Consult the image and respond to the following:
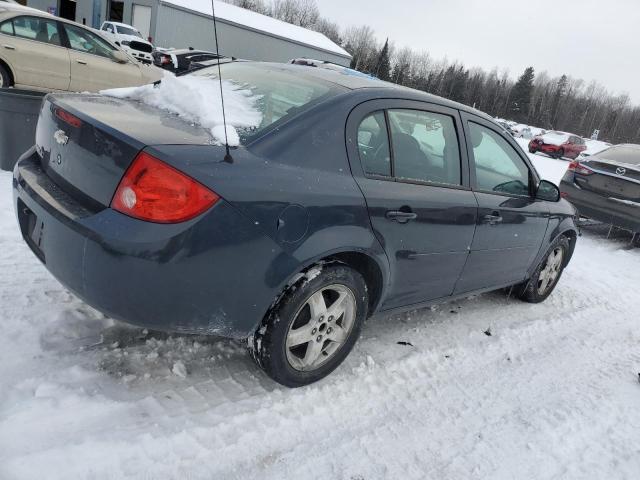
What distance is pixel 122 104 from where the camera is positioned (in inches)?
103

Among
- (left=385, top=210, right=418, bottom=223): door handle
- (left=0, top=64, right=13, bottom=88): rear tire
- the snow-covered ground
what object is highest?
(left=385, top=210, right=418, bottom=223): door handle

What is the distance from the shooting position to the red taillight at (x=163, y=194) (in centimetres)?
198

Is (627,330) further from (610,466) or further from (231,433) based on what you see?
(231,433)

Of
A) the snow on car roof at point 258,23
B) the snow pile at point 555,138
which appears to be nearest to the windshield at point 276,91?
the snow pile at point 555,138

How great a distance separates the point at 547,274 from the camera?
466 cm

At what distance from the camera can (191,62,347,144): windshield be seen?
2.43m

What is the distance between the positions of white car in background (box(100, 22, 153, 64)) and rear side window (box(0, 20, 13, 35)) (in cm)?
1276

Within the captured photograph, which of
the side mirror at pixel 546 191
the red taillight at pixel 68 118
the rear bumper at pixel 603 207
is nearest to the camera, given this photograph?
the red taillight at pixel 68 118

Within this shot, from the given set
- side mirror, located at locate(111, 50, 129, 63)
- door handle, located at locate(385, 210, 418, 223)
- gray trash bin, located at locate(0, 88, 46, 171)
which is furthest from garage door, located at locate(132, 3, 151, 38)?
door handle, located at locate(385, 210, 418, 223)

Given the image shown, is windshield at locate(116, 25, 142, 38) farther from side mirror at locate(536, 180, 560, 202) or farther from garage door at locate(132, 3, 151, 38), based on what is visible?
side mirror at locate(536, 180, 560, 202)

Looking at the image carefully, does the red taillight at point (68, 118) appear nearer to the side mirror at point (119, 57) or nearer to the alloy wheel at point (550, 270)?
the alloy wheel at point (550, 270)

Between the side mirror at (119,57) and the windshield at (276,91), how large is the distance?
656 centimetres

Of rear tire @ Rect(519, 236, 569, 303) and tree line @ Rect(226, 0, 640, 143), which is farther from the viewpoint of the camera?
tree line @ Rect(226, 0, 640, 143)

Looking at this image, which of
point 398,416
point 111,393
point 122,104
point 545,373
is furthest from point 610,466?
point 122,104
